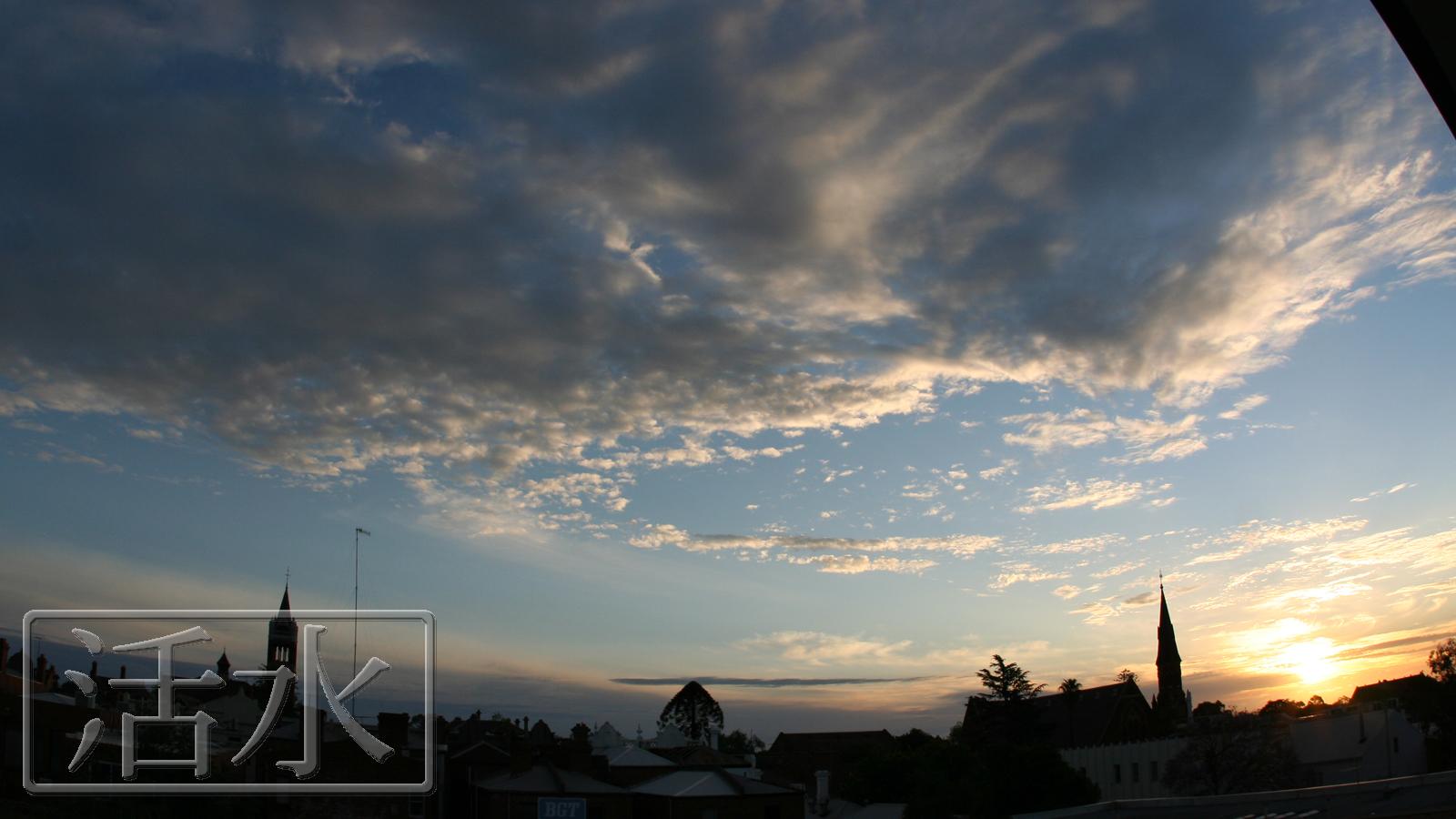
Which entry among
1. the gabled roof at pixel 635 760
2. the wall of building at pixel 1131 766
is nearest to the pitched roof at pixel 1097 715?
the wall of building at pixel 1131 766

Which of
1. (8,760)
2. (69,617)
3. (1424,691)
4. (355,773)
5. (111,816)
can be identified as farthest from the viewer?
(1424,691)

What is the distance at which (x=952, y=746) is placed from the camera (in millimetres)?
79312

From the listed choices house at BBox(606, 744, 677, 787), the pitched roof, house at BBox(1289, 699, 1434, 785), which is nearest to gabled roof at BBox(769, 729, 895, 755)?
the pitched roof

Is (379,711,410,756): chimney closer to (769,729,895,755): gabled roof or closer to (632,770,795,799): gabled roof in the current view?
(632,770,795,799): gabled roof

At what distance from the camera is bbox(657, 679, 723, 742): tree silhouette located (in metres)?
164

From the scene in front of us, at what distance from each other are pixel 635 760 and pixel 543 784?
50.7 feet

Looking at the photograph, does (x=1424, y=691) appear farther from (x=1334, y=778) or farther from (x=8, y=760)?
(x=8, y=760)

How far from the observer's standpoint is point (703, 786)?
6234 centimetres

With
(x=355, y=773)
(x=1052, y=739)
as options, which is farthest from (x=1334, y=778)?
(x=355, y=773)

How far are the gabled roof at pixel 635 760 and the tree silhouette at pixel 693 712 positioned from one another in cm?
8989

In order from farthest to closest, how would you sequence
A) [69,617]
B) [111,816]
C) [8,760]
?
[8,760]
[111,816]
[69,617]

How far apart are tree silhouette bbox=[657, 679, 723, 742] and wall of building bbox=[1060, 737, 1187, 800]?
292 ft

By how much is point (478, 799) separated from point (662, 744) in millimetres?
Result: 52588

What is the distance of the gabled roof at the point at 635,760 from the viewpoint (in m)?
→ 72.6
